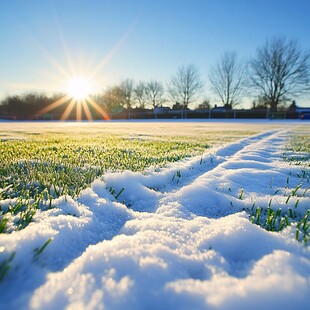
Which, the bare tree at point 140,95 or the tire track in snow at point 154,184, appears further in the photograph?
the bare tree at point 140,95

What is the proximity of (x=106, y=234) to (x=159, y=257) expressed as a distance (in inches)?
12.9

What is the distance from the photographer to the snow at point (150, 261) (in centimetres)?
61

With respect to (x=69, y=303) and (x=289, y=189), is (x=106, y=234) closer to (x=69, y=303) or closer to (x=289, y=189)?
(x=69, y=303)

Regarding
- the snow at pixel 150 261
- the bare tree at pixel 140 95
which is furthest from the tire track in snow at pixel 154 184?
the bare tree at pixel 140 95

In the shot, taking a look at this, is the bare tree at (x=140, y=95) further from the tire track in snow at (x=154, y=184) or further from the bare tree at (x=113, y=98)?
the tire track in snow at (x=154, y=184)

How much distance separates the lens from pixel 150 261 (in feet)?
2.42

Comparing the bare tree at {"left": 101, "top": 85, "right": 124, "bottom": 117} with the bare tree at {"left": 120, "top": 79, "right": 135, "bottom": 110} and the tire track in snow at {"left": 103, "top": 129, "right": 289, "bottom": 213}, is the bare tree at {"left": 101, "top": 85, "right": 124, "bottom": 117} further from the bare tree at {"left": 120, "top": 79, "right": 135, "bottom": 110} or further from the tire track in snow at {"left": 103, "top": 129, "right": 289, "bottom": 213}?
the tire track in snow at {"left": 103, "top": 129, "right": 289, "bottom": 213}

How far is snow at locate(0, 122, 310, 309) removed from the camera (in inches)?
24.0

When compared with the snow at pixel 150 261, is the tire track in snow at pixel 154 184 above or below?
below

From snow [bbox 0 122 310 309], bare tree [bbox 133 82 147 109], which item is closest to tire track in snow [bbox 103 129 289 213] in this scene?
snow [bbox 0 122 310 309]

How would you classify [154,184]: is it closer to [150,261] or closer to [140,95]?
[150,261]

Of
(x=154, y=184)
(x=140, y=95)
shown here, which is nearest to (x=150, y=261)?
(x=154, y=184)

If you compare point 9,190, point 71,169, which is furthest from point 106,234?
point 71,169

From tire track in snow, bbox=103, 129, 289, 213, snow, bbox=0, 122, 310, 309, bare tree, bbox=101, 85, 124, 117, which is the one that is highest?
bare tree, bbox=101, 85, 124, 117
